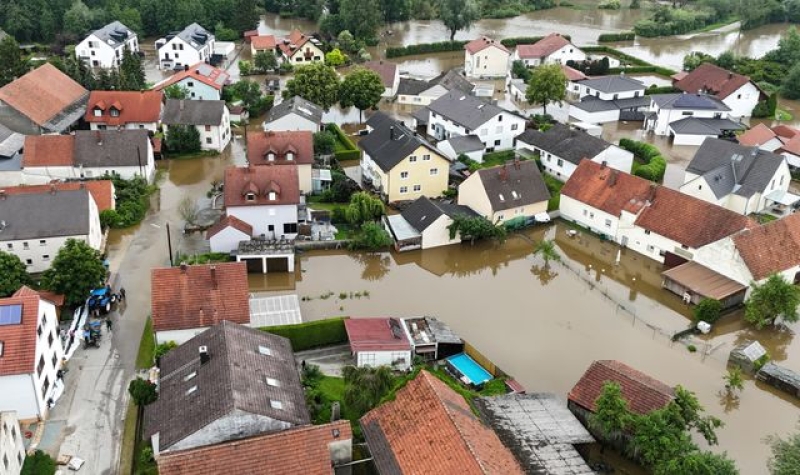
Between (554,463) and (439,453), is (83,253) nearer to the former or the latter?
(439,453)

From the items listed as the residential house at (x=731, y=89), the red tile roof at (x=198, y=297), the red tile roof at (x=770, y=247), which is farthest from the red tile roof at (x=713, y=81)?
the red tile roof at (x=198, y=297)

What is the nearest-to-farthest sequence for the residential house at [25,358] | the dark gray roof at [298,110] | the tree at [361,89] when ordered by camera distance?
1. the residential house at [25,358]
2. the dark gray roof at [298,110]
3. the tree at [361,89]

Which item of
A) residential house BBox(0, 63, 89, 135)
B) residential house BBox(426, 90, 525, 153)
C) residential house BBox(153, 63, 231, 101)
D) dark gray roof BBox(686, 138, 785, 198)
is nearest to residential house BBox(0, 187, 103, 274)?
residential house BBox(0, 63, 89, 135)

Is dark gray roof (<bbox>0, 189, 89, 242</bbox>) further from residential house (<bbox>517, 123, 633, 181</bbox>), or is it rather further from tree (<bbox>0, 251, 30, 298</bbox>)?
residential house (<bbox>517, 123, 633, 181</bbox>)

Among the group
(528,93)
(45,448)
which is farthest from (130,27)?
(45,448)

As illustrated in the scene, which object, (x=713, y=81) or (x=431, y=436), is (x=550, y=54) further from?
(x=431, y=436)

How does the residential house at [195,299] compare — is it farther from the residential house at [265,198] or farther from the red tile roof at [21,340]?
the residential house at [265,198]
